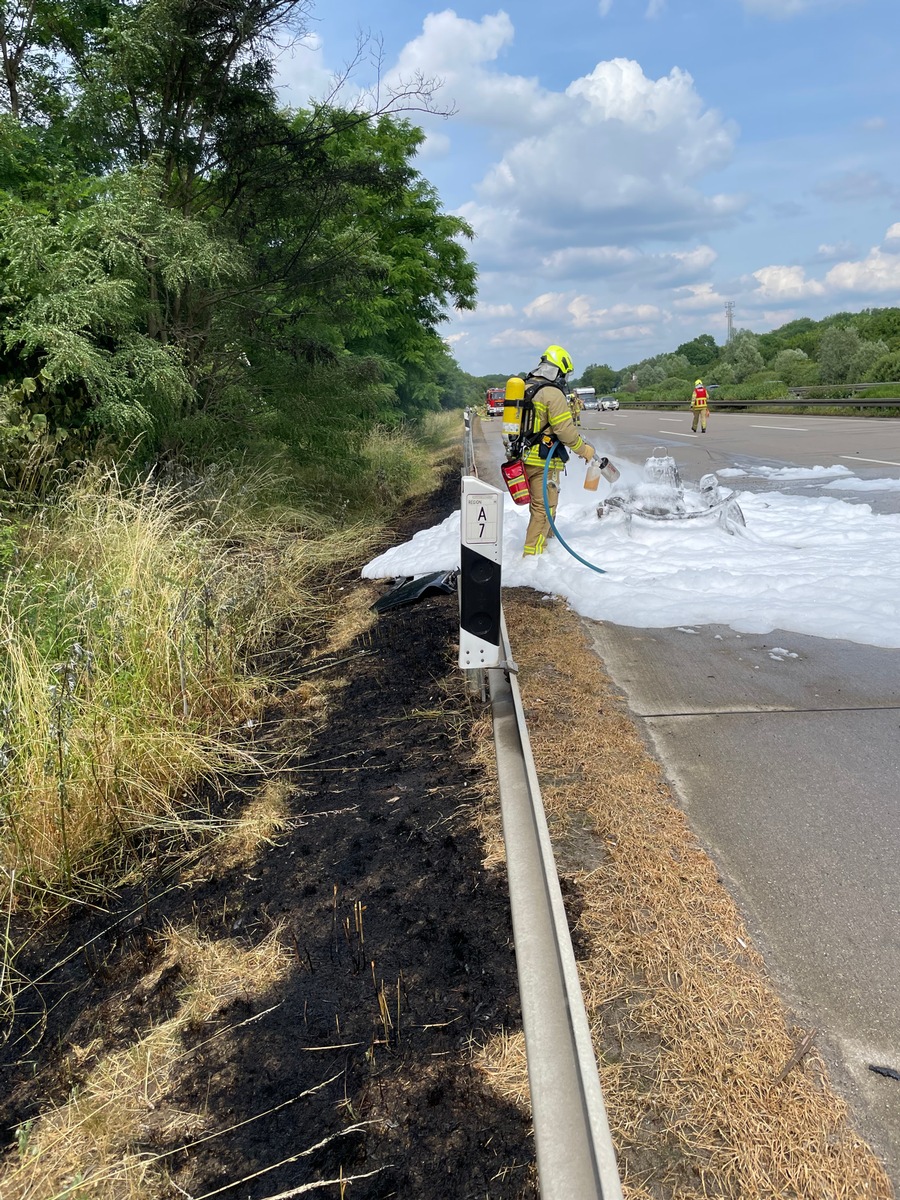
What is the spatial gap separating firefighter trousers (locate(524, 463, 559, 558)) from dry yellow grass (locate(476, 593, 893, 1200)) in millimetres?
4292

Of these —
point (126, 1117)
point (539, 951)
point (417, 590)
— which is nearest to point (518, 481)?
point (417, 590)

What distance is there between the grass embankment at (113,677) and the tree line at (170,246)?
1431 mm

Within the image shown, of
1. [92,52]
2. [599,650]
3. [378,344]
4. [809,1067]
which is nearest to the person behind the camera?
[809,1067]

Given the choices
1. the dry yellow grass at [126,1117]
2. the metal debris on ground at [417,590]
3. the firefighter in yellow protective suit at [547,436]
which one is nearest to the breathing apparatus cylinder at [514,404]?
the firefighter in yellow protective suit at [547,436]

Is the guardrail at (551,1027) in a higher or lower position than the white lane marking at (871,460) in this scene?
lower

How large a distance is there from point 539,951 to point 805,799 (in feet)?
5.46

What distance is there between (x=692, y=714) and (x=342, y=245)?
9933 mm

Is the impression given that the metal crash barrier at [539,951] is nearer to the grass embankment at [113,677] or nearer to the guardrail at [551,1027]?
the guardrail at [551,1027]

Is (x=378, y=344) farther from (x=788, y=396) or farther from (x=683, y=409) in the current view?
(x=683, y=409)

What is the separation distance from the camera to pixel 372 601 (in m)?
7.39

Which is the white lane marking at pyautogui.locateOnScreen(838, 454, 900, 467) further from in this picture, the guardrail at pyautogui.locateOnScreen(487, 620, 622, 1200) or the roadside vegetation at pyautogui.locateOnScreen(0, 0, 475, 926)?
the guardrail at pyautogui.locateOnScreen(487, 620, 622, 1200)

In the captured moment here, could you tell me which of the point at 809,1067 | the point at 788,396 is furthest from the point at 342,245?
the point at 788,396

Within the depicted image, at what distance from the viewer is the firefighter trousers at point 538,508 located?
7719 millimetres

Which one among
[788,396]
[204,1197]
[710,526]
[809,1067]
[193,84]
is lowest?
[204,1197]
